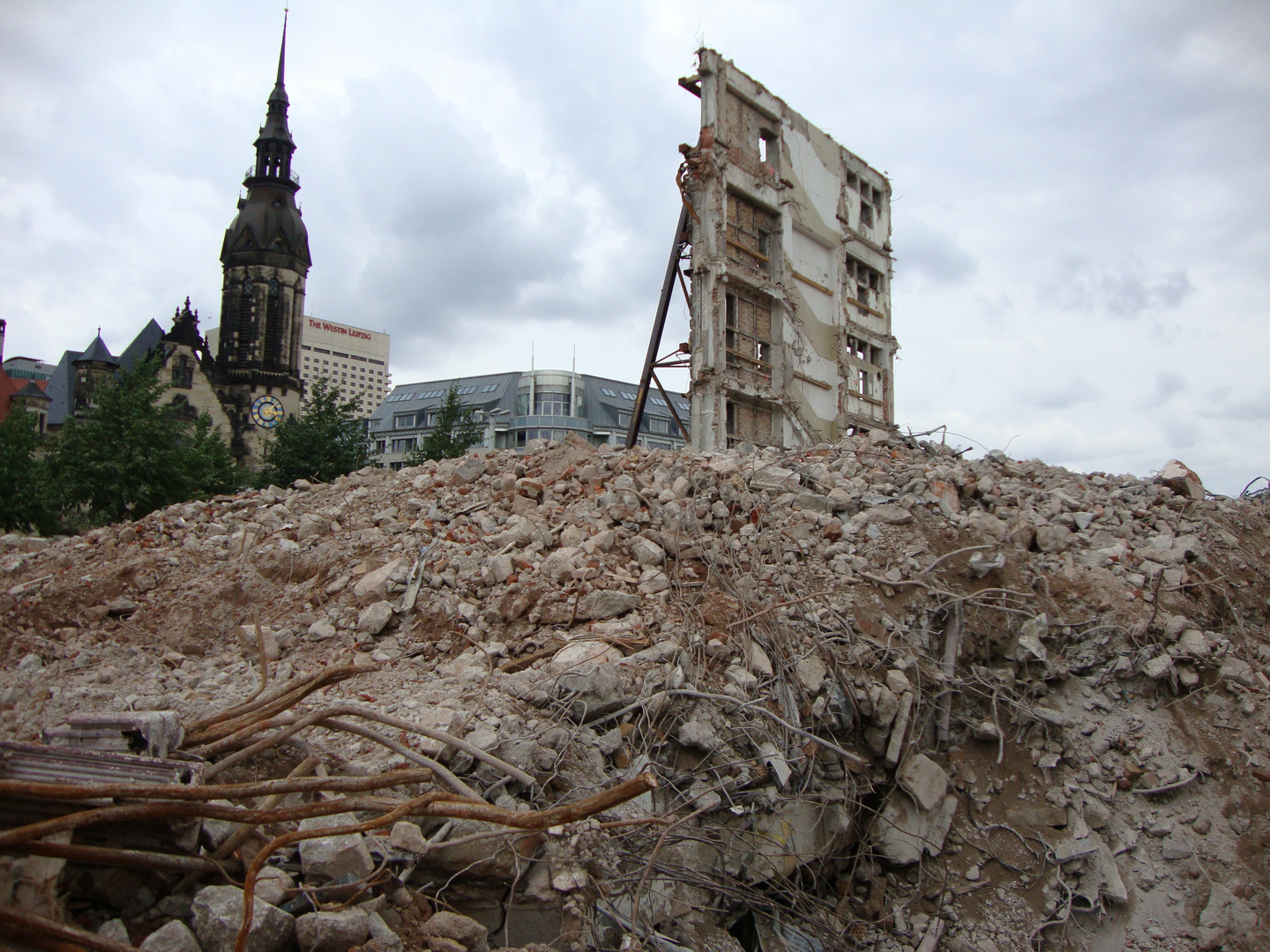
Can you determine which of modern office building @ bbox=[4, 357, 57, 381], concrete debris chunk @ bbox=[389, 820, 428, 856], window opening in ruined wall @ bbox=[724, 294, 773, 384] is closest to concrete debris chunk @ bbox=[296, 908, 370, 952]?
concrete debris chunk @ bbox=[389, 820, 428, 856]

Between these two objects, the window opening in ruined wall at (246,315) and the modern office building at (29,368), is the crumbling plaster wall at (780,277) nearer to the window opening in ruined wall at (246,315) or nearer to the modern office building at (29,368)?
the window opening in ruined wall at (246,315)

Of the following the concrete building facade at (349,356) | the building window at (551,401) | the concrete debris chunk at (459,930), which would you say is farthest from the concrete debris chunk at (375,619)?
the concrete building facade at (349,356)

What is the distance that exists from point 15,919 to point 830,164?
17078mm

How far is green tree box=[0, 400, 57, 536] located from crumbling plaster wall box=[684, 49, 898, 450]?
42.4 ft

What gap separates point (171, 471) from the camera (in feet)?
50.2

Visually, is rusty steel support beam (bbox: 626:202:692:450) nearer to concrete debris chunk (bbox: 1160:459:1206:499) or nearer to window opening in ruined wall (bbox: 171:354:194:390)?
concrete debris chunk (bbox: 1160:459:1206:499)

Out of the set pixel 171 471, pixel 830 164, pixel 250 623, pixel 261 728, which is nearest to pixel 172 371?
pixel 171 471

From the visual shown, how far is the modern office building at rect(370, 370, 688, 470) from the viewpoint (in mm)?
48875

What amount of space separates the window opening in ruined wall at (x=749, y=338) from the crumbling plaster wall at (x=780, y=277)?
1.0 inches

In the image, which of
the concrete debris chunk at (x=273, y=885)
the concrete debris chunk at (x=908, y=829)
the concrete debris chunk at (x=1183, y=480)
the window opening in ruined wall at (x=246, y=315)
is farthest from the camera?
the window opening in ruined wall at (x=246, y=315)

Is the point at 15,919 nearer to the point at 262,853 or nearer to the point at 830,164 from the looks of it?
the point at 262,853

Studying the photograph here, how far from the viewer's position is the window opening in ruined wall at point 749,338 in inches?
528

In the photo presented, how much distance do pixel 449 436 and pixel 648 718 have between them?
15.1 meters

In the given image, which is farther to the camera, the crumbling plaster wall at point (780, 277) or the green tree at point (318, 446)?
the green tree at point (318, 446)
